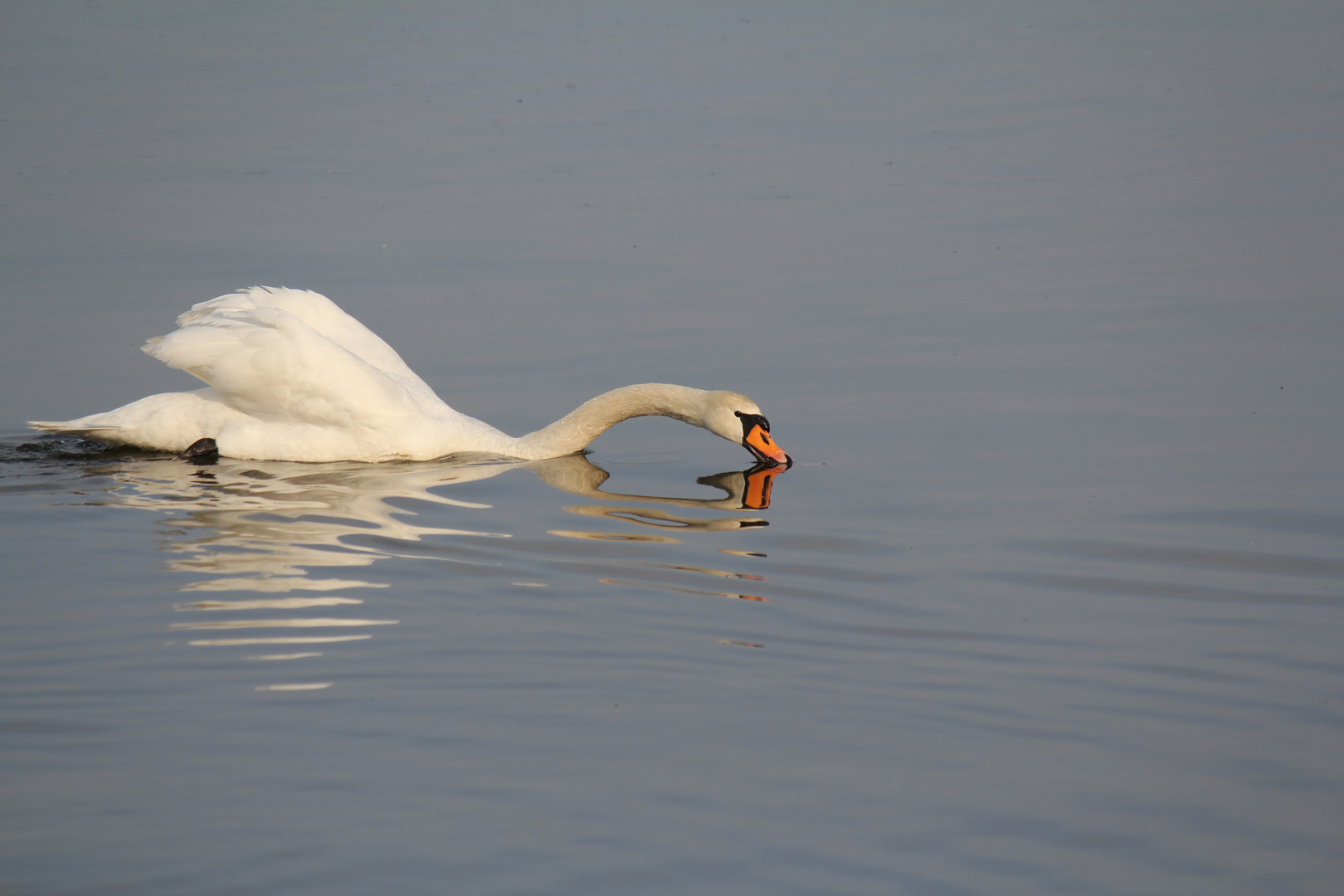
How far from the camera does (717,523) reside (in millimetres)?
8445

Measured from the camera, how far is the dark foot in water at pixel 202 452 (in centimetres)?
982

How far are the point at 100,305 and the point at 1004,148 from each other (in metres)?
10.1

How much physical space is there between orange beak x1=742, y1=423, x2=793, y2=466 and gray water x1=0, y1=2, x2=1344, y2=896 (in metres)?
0.19

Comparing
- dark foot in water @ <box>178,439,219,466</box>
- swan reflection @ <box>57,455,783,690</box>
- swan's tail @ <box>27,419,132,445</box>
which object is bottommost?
swan reflection @ <box>57,455,783,690</box>

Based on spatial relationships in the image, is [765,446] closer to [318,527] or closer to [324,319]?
[318,527]

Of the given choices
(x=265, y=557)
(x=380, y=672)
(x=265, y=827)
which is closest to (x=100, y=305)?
(x=265, y=557)

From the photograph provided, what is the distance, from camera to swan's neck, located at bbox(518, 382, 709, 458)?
9.86 metres

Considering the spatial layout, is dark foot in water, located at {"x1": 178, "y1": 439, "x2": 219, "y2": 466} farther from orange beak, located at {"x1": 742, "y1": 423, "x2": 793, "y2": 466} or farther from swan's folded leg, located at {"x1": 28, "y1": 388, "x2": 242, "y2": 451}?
orange beak, located at {"x1": 742, "y1": 423, "x2": 793, "y2": 466}

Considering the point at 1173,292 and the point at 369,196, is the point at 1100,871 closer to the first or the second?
the point at 1173,292

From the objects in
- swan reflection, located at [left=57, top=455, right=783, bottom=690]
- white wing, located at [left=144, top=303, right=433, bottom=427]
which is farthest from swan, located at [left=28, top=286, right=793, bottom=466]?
swan reflection, located at [left=57, top=455, right=783, bottom=690]

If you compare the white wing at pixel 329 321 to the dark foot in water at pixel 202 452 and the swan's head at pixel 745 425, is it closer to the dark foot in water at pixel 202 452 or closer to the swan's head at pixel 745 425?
the dark foot in water at pixel 202 452

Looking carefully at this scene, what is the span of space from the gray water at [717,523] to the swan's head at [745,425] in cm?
26

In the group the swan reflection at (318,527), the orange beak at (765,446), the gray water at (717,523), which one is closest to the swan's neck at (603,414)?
the swan reflection at (318,527)

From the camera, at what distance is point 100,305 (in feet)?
43.1
